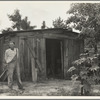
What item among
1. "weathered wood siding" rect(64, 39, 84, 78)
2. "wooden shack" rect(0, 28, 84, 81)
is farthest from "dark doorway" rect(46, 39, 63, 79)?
"wooden shack" rect(0, 28, 84, 81)

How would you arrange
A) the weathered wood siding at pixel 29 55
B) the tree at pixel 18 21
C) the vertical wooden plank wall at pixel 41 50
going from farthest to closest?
the tree at pixel 18 21 < the vertical wooden plank wall at pixel 41 50 < the weathered wood siding at pixel 29 55

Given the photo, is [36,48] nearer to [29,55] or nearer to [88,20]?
[29,55]

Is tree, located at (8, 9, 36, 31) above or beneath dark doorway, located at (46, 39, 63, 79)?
above

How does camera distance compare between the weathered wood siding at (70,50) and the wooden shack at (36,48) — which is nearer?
the wooden shack at (36,48)

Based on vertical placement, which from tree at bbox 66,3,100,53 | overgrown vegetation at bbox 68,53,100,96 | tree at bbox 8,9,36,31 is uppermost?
tree at bbox 8,9,36,31

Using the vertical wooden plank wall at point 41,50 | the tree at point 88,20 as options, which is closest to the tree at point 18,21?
the tree at point 88,20

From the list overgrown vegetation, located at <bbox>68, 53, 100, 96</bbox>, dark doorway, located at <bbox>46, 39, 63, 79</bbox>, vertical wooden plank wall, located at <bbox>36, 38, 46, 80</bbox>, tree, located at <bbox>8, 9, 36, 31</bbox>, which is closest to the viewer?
overgrown vegetation, located at <bbox>68, 53, 100, 96</bbox>

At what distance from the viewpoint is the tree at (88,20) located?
13.7 m

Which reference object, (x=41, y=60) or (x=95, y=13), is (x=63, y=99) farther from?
(x=95, y=13)

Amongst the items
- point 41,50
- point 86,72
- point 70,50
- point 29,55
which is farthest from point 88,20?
point 86,72

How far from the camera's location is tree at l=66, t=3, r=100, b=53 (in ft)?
45.0

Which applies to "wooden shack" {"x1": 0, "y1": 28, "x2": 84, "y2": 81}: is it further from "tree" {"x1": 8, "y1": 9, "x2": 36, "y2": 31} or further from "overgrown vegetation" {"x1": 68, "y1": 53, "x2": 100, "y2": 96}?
"tree" {"x1": 8, "y1": 9, "x2": 36, "y2": 31}

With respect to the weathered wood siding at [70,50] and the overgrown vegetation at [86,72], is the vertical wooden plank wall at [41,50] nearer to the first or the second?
the weathered wood siding at [70,50]

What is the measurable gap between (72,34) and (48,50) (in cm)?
457
